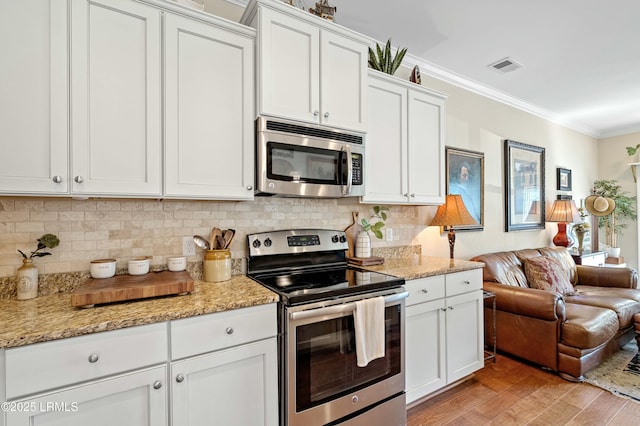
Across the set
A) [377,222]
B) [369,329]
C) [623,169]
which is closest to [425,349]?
[369,329]

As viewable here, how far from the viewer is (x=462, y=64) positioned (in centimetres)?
313

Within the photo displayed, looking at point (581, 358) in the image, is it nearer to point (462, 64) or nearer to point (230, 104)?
point (462, 64)

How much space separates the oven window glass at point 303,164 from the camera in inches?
72.6

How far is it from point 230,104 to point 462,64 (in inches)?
98.5

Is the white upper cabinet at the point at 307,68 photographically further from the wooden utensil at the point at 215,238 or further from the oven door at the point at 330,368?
the oven door at the point at 330,368

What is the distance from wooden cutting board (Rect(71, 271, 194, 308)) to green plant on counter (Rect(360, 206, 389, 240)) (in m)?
1.42

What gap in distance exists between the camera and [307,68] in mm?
1944

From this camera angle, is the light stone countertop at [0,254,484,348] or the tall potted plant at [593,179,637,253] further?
the tall potted plant at [593,179,637,253]

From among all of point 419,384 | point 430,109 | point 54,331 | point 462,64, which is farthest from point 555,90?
point 54,331

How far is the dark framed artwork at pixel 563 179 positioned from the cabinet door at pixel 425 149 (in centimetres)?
324

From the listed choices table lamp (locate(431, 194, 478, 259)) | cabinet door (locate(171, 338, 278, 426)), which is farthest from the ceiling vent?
cabinet door (locate(171, 338, 278, 426))

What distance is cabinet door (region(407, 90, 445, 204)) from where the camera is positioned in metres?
2.53

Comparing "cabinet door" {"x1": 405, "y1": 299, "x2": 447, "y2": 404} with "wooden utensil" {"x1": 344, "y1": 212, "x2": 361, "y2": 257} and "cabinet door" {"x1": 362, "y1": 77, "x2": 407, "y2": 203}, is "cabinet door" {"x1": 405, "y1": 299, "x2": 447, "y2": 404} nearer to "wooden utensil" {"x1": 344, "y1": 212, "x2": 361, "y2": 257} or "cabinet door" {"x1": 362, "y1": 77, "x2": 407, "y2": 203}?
"wooden utensil" {"x1": 344, "y1": 212, "x2": 361, "y2": 257}

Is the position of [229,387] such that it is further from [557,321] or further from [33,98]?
[557,321]
